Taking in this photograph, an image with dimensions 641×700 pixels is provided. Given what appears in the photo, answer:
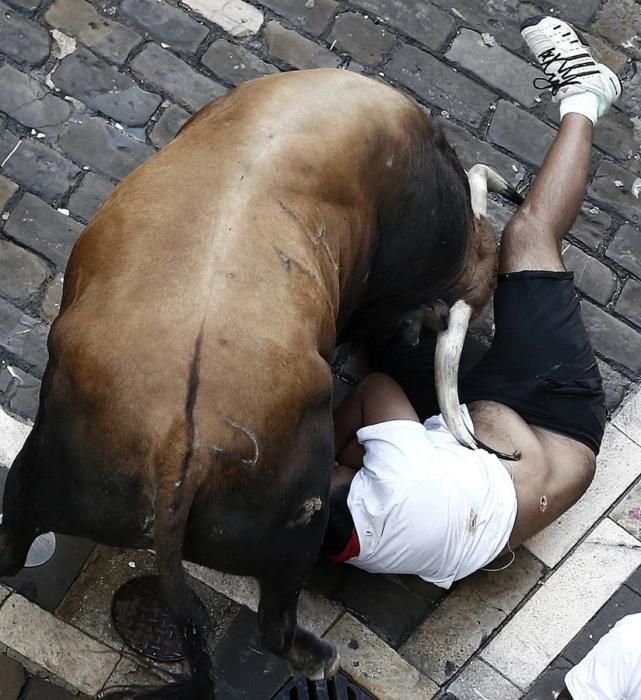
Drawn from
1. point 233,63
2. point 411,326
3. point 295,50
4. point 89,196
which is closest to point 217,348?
point 411,326

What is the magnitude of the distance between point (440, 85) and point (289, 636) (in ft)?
10.0

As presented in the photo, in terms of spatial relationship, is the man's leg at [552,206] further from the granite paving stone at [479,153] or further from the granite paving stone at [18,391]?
the granite paving stone at [18,391]

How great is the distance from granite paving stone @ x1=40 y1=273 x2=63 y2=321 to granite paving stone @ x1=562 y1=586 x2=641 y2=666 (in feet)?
8.57

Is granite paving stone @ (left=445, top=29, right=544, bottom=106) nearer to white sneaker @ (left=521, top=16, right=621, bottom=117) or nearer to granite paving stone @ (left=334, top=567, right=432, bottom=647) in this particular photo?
white sneaker @ (left=521, top=16, right=621, bottom=117)

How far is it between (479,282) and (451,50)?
1695 millimetres

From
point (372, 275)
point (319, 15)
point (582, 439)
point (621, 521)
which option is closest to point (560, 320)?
point (582, 439)

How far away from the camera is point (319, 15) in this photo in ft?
18.9

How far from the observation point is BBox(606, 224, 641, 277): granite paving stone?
18.3 ft

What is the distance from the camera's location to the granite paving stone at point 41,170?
520 cm

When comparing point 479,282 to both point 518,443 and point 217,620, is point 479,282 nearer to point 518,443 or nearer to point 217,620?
point 518,443

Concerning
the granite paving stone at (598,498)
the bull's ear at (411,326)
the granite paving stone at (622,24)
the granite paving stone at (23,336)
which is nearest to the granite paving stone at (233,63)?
the granite paving stone at (23,336)

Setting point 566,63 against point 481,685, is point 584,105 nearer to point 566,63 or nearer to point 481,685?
point 566,63

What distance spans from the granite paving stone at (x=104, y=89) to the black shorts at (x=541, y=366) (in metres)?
1.89

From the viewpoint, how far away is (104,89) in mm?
5430
